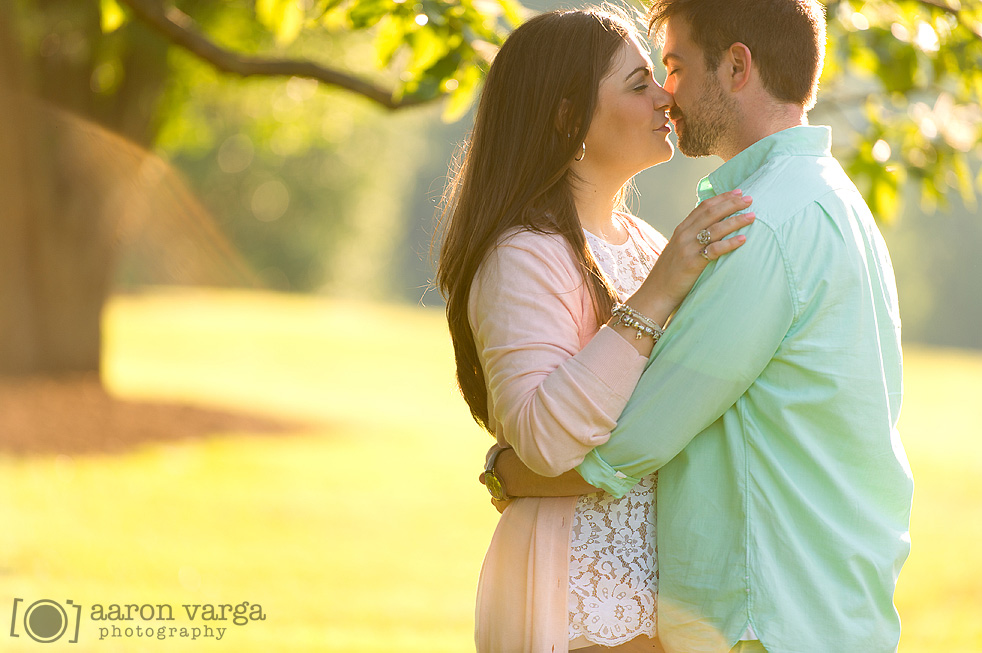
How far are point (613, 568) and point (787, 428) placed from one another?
1.83 feet

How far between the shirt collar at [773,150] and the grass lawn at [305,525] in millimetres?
2234

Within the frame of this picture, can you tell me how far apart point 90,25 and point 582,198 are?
396 inches

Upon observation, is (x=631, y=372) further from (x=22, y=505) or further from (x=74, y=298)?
(x=74, y=298)

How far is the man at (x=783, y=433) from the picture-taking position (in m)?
2.01

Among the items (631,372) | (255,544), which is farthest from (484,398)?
(255,544)

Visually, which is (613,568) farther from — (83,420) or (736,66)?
(83,420)

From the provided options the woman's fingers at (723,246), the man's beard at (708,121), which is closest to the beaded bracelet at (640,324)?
the woman's fingers at (723,246)

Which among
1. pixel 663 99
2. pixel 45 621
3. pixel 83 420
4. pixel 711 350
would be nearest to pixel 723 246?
pixel 711 350

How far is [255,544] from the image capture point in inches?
342

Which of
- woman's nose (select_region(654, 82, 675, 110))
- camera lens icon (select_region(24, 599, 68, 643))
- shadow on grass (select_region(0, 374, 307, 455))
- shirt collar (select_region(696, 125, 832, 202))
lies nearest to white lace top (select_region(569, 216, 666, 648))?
shirt collar (select_region(696, 125, 832, 202))

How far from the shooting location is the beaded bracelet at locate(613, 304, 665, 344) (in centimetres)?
213

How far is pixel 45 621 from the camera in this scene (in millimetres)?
5711

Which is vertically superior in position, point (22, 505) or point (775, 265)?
point (22, 505)

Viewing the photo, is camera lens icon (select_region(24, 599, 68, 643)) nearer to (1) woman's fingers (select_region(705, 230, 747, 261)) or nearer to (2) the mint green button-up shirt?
(2) the mint green button-up shirt
